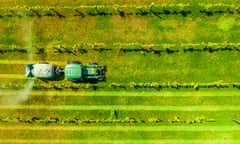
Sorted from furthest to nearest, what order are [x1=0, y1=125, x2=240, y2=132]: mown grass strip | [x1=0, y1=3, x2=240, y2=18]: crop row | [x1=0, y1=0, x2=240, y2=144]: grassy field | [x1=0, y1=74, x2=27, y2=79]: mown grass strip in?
[x1=0, y1=125, x2=240, y2=132]: mown grass strip → [x1=0, y1=74, x2=27, y2=79]: mown grass strip → [x1=0, y1=0, x2=240, y2=144]: grassy field → [x1=0, y1=3, x2=240, y2=18]: crop row

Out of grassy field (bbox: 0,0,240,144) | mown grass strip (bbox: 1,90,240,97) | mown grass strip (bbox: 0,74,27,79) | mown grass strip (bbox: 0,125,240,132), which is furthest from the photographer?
mown grass strip (bbox: 0,125,240,132)

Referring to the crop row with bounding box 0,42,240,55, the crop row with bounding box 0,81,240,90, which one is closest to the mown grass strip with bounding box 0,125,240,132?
the crop row with bounding box 0,81,240,90

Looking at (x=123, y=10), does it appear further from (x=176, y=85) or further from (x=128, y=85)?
(x=176, y=85)

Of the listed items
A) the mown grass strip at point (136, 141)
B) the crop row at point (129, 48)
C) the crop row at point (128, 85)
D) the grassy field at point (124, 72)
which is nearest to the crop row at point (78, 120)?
the grassy field at point (124, 72)

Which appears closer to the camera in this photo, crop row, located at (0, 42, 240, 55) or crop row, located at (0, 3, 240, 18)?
crop row, located at (0, 3, 240, 18)

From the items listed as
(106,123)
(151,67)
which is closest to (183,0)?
(151,67)

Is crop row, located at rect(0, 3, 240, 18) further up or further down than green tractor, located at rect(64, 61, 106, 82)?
further up

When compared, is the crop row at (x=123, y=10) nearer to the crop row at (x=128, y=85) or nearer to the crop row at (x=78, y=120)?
the crop row at (x=128, y=85)

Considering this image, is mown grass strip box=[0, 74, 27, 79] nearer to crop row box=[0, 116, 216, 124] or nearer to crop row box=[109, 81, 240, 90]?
crop row box=[0, 116, 216, 124]
